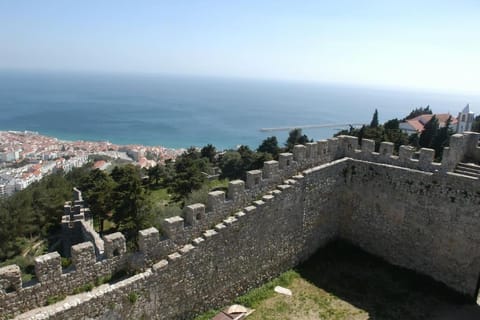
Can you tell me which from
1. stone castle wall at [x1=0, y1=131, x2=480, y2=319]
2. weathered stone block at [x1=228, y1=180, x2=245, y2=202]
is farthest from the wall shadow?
weathered stone block at [x1=228, y1=180, x2=245, y2=202]

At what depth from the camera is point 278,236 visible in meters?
10.0

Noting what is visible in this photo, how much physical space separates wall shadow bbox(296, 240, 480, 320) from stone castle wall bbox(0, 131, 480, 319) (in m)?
0.34

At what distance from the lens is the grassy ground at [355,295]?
9.11 meters

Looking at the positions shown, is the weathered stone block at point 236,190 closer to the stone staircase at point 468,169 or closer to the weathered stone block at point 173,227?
the weathered stone block at point 173,227

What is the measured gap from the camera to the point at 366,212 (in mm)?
11594

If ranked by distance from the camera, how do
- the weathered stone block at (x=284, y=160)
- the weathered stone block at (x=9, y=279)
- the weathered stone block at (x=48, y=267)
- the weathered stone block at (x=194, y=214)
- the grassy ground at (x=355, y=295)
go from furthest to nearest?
1. the weathered stone block at (x=284, y=160)
2. the grassy ground at (x=355, y=295)
3. the weathered stone block at (x=194, y=214)
4. the weathered stone block at (x=48, y=267)
5. the weathered stone block at (x=9, y=279)

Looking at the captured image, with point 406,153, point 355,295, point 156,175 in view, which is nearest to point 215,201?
point 355,295

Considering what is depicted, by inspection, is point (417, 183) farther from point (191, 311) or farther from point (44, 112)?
point (44, 112)

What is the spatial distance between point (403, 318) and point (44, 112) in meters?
187

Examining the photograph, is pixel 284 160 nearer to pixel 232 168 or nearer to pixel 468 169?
Answer: pixel 468 169

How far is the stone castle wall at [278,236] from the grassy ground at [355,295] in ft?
1.17

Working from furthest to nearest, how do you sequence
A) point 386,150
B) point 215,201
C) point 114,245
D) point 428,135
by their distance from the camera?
point 428,135 < point 386,150 < point 215,201 < point 114,245

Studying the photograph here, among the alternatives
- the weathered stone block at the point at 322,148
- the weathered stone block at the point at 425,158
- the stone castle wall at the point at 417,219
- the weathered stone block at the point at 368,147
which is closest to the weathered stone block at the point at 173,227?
the weathered stone block at the point at 322,148

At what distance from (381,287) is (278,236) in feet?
11.6
